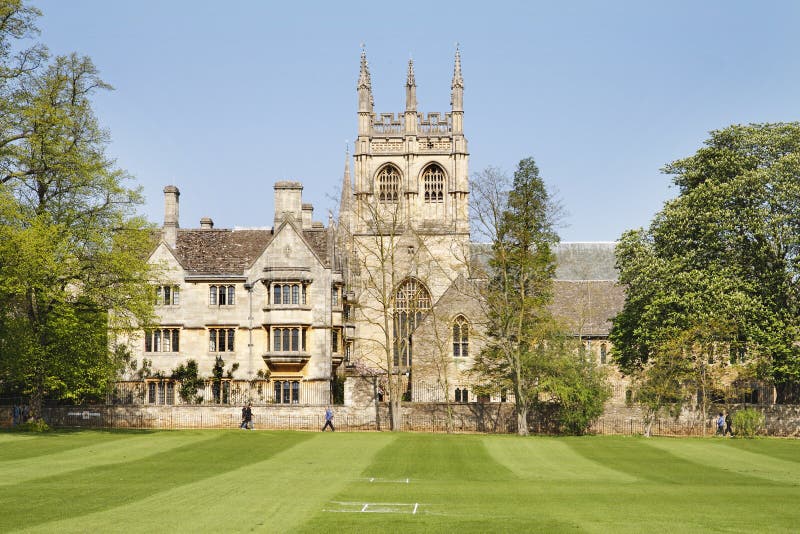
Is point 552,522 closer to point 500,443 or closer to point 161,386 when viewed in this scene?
point 500,443

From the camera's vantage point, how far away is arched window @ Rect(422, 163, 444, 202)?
84.9 meters

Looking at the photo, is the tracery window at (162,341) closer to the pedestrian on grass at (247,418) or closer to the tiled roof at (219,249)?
the tiled roof at (219,249)

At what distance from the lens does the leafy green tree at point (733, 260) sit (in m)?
47.2

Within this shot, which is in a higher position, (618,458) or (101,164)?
(101,164)

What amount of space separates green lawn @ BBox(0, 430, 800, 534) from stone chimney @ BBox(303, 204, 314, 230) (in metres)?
22.9

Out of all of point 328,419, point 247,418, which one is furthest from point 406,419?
point 247,418

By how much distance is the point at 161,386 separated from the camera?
5297cm

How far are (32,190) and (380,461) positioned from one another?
74.3 feet

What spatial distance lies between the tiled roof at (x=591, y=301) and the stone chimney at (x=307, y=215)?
23.1m

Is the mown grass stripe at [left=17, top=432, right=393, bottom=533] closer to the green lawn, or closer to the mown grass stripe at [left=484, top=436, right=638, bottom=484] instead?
the green lawn

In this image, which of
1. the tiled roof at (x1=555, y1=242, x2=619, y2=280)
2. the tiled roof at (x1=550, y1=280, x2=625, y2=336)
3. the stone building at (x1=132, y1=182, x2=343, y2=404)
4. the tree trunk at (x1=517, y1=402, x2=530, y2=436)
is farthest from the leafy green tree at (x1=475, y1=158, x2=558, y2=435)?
the tiled roof at (x1=555, y1=242, x2=619, y2=280)

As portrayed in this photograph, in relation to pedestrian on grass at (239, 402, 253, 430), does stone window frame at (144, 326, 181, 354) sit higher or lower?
higher

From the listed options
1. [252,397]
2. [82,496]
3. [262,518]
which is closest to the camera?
[262,518]

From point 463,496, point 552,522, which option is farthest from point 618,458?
point 552,522
